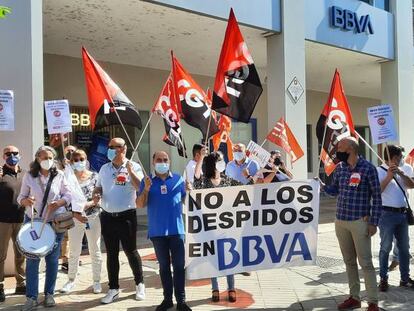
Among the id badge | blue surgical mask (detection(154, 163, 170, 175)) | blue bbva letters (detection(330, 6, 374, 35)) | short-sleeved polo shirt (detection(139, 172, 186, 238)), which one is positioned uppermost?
blue bbva letters (detection(330, 6, 374, 35))

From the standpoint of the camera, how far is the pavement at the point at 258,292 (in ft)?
18.8

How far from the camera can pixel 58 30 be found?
1005 centimetres

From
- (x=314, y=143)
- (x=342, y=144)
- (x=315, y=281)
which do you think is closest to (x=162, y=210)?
(x=342, y=144)

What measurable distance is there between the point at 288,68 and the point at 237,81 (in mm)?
5034

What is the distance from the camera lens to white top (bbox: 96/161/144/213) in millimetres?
5793

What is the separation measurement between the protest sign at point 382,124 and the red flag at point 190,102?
2.20 m

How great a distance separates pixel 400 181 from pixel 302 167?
14.7 ft

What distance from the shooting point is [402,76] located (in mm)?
13805

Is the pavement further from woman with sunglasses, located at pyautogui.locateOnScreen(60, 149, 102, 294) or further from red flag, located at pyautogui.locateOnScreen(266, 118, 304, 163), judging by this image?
red flag, located at pyautogui.locateOnScreen(266, 118, 304, 163)

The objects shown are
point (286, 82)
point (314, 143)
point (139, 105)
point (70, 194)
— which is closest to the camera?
point (70, 194)

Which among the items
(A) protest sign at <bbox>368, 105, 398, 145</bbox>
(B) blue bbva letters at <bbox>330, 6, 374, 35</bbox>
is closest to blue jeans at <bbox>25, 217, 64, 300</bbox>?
(A) protest sign at <bbox>368, 105, 398, 145</bbox>

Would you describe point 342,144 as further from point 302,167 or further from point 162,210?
point 302,167

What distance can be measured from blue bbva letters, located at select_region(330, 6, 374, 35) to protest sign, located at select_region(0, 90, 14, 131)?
7.89m

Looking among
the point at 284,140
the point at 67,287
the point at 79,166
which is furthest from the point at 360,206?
the point at 284,140
